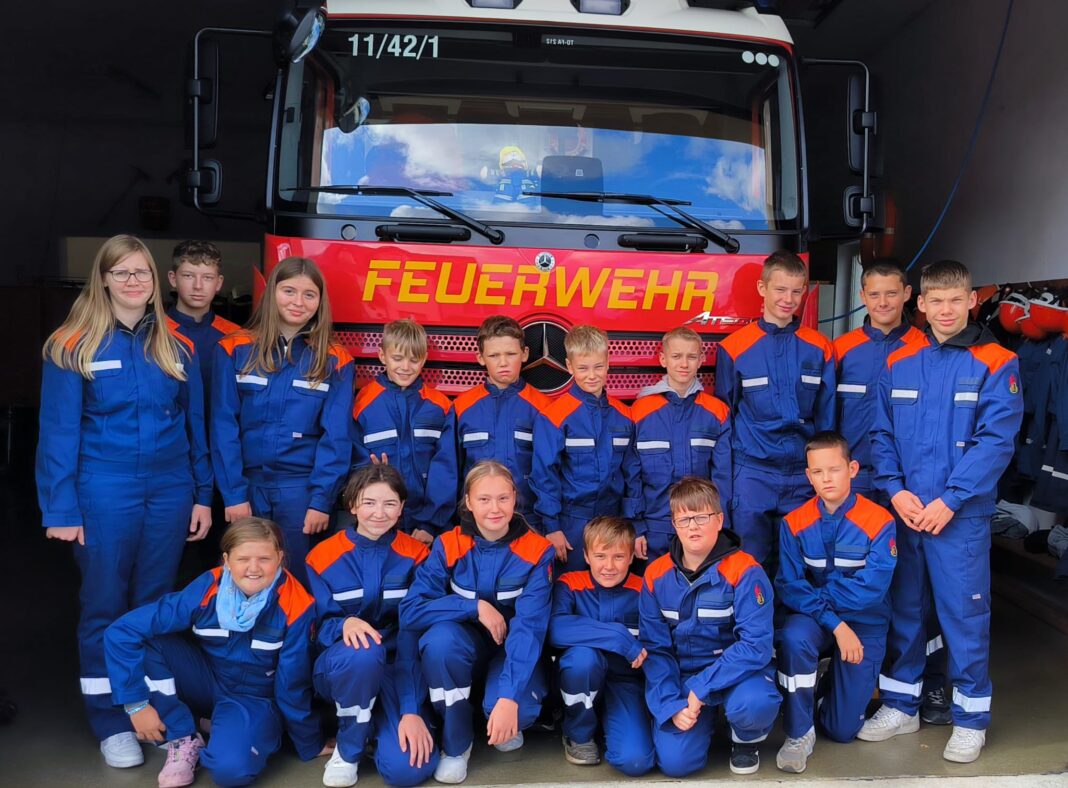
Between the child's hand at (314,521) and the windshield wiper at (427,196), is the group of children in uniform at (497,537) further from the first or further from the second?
the windshield wiper at (427,196)

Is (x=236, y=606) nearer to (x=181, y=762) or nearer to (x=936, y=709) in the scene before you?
(x=181, y=762)

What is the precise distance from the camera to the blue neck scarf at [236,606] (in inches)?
127

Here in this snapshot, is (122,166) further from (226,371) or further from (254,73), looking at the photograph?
(226,371)

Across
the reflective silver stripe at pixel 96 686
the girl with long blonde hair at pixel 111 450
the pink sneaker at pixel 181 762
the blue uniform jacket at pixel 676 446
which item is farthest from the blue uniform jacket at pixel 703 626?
the reflective silver stripe at pixel 96 686

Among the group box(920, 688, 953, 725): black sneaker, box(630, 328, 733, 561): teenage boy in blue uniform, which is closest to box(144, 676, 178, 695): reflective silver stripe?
box(630, 328, 733, 561): teenage boy in blue uniform

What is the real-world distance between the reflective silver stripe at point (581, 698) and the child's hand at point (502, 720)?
0.78 ft

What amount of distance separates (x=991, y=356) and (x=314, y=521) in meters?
2.46

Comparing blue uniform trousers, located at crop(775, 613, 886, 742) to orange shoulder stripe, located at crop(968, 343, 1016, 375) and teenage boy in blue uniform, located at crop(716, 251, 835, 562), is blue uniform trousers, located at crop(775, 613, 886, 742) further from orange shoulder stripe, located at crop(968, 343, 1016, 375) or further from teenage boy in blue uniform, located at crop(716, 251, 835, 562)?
orange shoulder stripe, located at crop(968, 343, 1016, 375)

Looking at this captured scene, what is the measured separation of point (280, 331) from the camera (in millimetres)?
3787

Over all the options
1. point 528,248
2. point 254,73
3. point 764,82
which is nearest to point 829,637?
point 528,248

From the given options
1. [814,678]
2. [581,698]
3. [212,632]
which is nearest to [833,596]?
[814,678]

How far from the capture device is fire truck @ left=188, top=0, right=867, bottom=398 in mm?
3959

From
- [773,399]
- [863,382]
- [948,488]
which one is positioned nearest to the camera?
[948,488]

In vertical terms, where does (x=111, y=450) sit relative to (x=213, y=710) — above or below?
above
